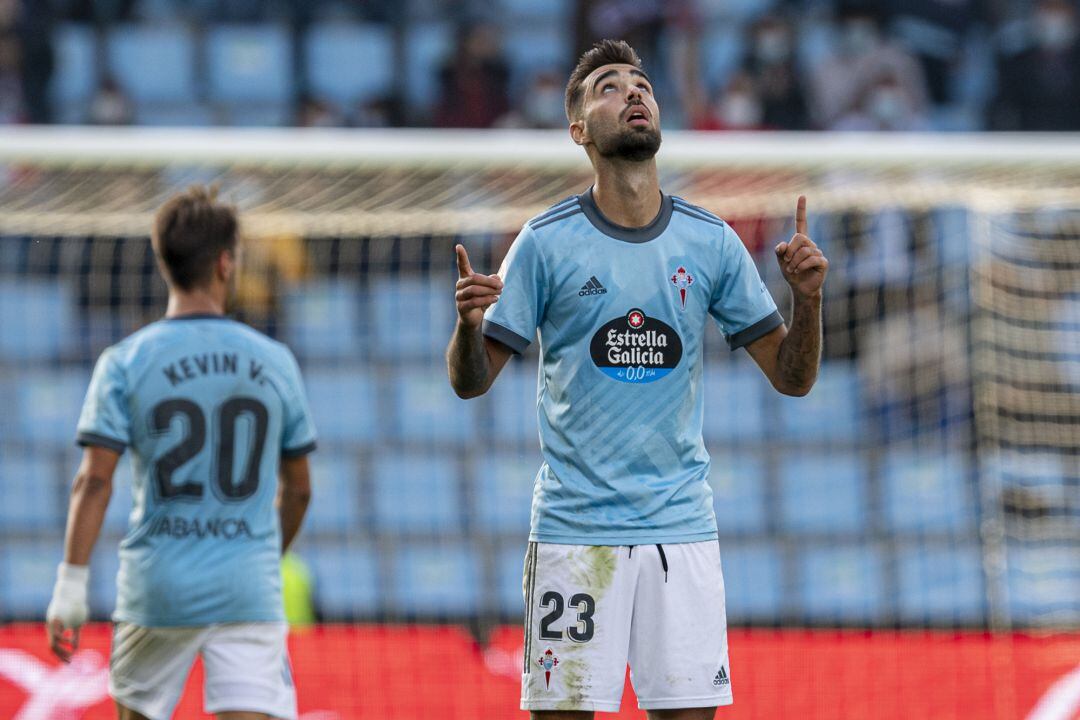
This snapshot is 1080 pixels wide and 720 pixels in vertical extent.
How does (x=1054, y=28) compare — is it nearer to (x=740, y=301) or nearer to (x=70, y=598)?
(x=740, y=301)

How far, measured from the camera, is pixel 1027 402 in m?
9.45

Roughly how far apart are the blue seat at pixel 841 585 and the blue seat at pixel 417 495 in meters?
2.08

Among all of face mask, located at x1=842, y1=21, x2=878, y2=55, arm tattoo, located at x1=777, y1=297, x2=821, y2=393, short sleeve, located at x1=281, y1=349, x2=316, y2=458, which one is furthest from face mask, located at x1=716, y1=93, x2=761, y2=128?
arm tattoo, located at x1=777, y1=297, x2=821, y2=393

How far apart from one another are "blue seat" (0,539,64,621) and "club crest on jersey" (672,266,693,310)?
6787mm

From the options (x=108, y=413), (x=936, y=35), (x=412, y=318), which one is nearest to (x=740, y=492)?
(x=412, y=318)

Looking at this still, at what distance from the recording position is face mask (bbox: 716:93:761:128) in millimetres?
11141

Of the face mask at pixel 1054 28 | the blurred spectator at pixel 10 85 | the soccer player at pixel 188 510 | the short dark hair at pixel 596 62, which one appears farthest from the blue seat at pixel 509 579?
the short dark hair at pixel 596 62

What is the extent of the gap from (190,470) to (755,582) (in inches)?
227

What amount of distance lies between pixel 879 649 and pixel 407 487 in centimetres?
401

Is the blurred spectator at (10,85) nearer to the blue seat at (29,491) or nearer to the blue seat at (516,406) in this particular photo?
the blue seat at (29,491)

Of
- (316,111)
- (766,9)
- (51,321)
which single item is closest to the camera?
(51,321)

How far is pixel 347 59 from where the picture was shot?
12.0 m

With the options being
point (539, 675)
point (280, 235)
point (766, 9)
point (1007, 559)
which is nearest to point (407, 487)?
point (280, 235)

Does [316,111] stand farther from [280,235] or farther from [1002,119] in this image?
[1002,119]
